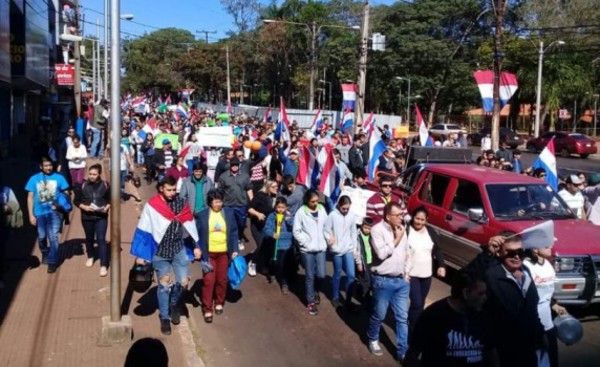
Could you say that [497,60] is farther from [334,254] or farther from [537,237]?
[537,237]

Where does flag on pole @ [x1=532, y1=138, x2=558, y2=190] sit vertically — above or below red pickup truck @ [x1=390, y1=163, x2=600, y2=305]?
above

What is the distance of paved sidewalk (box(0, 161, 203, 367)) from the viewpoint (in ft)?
22.4

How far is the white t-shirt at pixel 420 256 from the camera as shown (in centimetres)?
702

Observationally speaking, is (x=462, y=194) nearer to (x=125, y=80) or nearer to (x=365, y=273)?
(x=365, y=273)

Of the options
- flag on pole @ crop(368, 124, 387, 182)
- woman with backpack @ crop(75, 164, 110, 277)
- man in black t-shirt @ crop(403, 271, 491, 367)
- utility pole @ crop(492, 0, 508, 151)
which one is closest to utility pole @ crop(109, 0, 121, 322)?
woman with backpack @ crop(75, 164, 110, 277)

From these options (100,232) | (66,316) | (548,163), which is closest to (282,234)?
(100,232)

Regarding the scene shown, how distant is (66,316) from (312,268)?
2947 mm

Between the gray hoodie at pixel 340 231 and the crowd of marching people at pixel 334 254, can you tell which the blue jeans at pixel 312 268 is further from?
the gray hoodie at pixel 340 231

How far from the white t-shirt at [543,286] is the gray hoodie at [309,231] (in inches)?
127

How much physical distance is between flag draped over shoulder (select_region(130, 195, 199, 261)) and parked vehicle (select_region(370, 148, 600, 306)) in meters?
4.15

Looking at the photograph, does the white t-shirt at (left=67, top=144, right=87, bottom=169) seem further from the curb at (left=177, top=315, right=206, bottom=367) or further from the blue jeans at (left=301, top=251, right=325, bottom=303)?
the blue jeans at (left=301, top=251, right=325, bottom=303)

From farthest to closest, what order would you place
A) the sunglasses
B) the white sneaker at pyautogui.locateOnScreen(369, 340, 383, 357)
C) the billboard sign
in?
1. the billboard sign
2. the white sneaker at pyautogui.locateOnScreen(369, 340, 383, 357)
3. the sunglasses

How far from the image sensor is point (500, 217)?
930 cm

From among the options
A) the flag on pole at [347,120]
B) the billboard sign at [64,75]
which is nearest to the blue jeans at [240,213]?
the flag on pole at [347,120]
